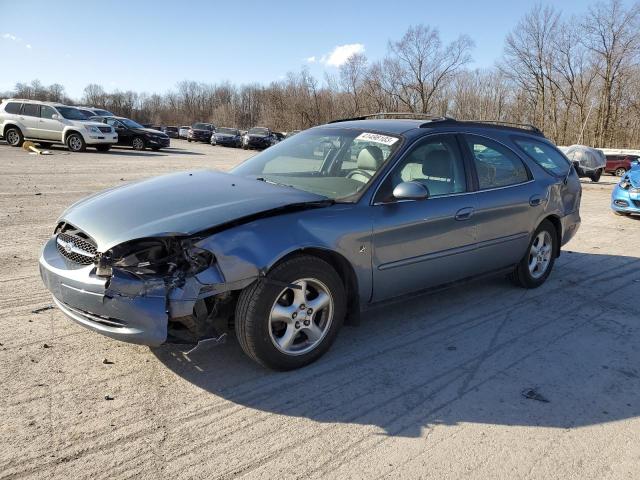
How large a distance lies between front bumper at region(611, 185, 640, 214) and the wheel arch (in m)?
9.21

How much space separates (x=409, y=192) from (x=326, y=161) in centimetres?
97

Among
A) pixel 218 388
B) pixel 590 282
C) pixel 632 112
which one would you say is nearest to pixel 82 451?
pixel 218 388

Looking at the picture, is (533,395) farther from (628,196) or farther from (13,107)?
(13,107)

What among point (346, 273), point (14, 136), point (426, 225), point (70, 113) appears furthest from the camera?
point (14, 136)

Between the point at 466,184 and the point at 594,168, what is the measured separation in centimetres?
2085

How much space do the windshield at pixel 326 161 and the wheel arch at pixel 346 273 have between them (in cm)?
47

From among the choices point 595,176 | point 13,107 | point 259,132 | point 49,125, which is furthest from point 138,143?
point 595,176

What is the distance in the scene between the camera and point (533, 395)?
3.27m

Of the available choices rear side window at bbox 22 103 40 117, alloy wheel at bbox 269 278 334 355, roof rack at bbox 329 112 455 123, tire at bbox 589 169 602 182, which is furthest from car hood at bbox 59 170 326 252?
tire at bbox 589 169 602 182

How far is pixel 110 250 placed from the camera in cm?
296

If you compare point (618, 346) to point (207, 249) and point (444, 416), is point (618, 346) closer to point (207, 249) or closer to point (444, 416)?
point (444, 416)

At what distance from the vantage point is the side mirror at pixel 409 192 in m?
3.70

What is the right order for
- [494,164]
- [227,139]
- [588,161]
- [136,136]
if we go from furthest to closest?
[227,139] → [136,136] → [588,161] → [494,164]

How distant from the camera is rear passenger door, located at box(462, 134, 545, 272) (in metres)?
4.57
